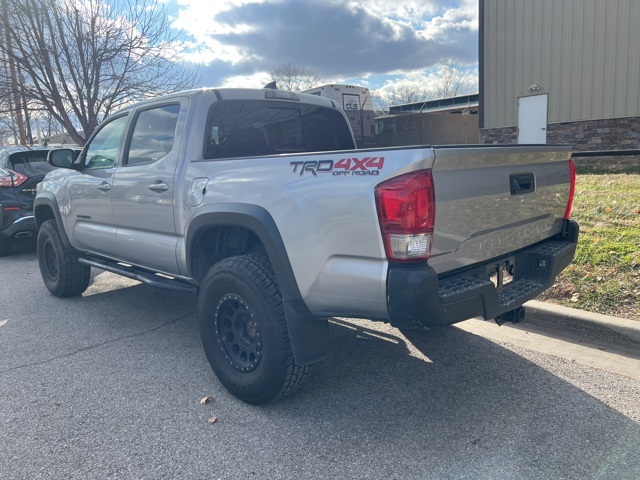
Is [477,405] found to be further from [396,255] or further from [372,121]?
[372,121]

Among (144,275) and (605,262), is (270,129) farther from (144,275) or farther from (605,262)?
(605,262)

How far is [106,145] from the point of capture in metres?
4.97

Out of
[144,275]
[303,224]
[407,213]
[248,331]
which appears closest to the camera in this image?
[407,213]

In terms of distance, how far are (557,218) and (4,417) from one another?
3.87 metres

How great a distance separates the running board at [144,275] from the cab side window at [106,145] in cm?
92

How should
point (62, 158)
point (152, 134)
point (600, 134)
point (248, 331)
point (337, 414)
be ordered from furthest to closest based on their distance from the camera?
point (600, 134) → point (62, 158) → point (152, 134) → point (248, 331) → point (337, 414)

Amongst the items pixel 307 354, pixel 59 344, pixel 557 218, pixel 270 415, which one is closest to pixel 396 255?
pixel 307 354

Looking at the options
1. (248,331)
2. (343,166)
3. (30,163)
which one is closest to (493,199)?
(343,166)

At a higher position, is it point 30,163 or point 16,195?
point 30,163

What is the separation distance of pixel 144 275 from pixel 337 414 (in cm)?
215

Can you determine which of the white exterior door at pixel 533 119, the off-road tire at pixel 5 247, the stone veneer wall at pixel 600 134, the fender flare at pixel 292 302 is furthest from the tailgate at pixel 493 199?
the white exterior door at pixel 533 119

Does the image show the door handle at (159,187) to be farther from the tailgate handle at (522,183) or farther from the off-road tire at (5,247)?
the off-road tire at (5,247)

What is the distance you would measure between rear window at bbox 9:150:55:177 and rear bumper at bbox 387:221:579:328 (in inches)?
301

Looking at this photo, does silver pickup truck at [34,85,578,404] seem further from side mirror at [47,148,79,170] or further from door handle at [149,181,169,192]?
side mirror at [47,148,79,170]
